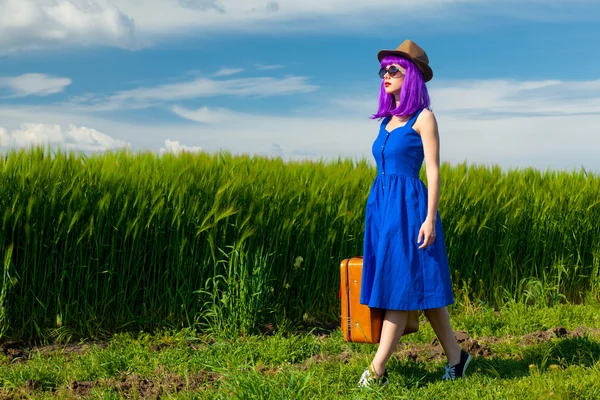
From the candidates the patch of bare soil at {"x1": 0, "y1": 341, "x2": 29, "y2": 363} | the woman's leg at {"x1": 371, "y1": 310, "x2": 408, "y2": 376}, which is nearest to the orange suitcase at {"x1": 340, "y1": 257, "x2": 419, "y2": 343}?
the woman's leg at {"x1": 371, "y1": 310, "x2": 408, "y2": 376}

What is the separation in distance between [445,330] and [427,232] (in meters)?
0.74

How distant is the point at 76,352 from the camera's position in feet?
15.9

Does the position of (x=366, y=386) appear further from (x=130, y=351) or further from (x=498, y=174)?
(x=498, y=174)

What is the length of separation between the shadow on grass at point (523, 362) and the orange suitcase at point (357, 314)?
337mm

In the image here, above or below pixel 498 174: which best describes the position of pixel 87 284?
below

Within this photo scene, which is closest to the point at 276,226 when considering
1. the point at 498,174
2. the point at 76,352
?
the point at 76,352

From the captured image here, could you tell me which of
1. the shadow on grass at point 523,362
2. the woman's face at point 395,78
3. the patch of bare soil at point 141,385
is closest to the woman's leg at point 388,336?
the shadow on grass at point 523,362

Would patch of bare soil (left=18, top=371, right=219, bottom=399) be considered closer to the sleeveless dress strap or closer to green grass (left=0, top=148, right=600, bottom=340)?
green grass (left=0, top=148, right=600, bottom=340)

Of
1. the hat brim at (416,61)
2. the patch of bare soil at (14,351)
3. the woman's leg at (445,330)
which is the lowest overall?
the patch of bare soil at (14,351)

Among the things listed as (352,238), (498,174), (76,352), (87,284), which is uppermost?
(498,174)

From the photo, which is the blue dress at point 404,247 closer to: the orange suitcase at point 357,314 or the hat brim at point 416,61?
the orange suitcase at point 357,314

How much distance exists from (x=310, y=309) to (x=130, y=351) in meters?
1.58

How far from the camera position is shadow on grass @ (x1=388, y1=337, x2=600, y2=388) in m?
4.11

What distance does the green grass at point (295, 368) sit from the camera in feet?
12.0
